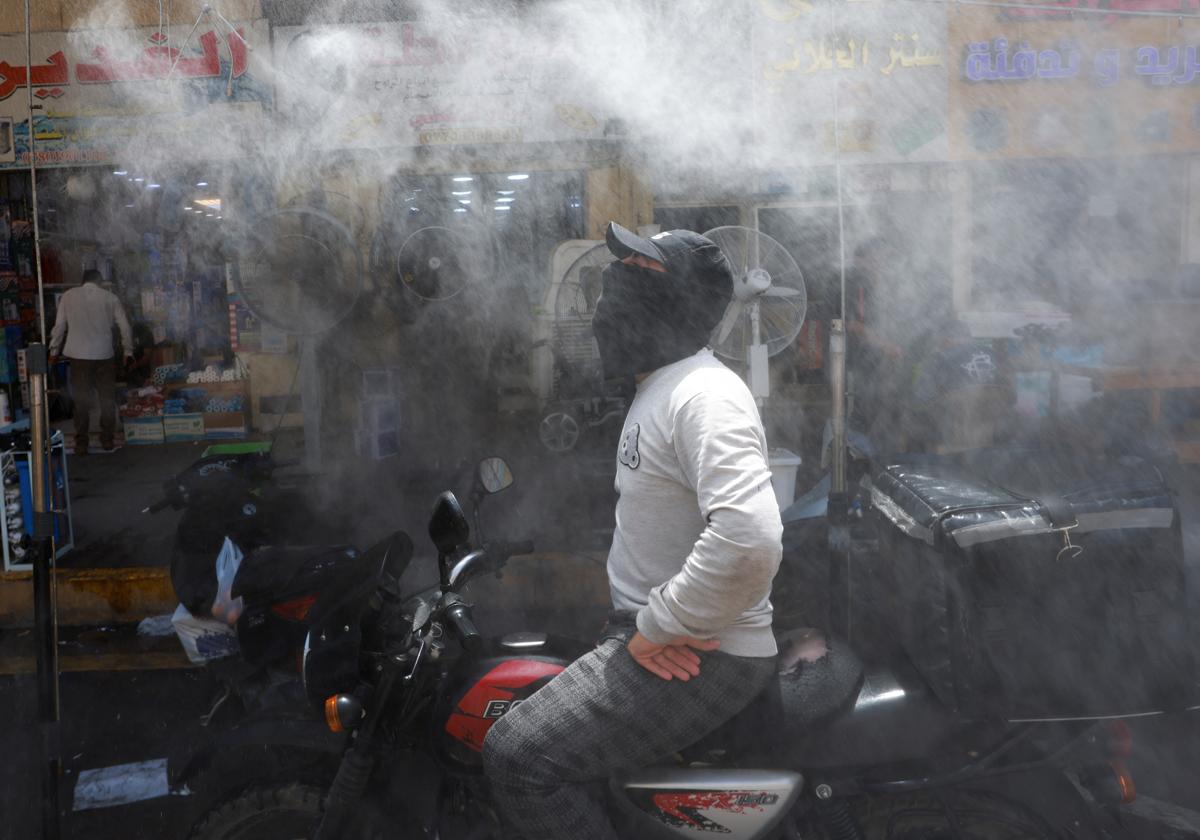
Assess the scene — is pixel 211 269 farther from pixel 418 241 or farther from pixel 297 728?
pixel 297 728

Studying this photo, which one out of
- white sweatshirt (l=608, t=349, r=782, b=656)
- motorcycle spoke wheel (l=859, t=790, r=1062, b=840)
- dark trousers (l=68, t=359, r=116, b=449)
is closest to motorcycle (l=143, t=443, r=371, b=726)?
white sweatshirt (l=608, t=349, r=782, b=656)

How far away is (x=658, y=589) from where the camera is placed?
1879mm

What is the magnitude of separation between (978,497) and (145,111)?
4.01 m

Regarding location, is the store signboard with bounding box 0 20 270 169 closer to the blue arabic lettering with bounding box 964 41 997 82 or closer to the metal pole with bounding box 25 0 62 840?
the metal pole with bounding box 25 0 62 840

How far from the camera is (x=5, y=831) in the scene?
3.09m

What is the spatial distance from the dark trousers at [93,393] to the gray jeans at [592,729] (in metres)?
7.37

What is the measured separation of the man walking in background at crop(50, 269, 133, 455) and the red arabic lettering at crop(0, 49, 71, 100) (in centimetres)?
275

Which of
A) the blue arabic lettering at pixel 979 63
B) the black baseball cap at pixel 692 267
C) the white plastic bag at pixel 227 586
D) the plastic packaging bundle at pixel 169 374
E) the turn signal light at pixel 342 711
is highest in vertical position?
the blue arabic lettering at pixel 979 63

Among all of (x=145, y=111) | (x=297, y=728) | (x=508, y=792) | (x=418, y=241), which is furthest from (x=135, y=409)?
(x=508, y=792)

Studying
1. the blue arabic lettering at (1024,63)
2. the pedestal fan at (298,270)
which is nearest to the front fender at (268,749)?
the pedestal fan at (298,270)

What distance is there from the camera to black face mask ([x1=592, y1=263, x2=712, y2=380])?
203 cm

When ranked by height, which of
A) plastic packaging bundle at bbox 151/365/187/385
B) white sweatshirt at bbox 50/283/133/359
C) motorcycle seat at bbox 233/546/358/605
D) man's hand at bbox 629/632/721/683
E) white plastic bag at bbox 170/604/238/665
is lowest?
white plastic bag at bbox 170/604/238/665

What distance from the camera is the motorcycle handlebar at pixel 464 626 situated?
2053mm

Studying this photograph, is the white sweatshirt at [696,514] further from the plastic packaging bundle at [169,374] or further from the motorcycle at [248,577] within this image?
the plastic packaging bundle at [169,374]
